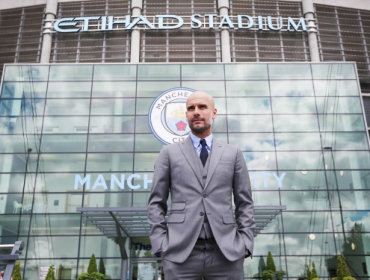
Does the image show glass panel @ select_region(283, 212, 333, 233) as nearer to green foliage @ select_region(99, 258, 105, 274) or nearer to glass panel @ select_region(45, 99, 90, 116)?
green foliage @ select_region(99, 258, 105, 274)

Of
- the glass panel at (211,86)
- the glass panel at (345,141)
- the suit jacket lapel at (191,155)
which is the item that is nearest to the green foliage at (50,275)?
the glass panel at (211,86)

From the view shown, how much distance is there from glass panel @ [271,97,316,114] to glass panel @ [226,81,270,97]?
764 mm

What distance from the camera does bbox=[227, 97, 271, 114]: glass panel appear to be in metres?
22.3

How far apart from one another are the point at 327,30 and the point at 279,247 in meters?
15.4

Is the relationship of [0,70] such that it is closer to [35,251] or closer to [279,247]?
[35,251]

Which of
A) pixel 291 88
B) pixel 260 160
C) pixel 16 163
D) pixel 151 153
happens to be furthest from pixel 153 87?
pixel 16 163

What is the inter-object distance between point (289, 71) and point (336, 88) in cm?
283

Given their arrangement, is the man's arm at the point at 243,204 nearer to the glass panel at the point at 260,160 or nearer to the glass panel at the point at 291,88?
the glass panel at the point at 260,160

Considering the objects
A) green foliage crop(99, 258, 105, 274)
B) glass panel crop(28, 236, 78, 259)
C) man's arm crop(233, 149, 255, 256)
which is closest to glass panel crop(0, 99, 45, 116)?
glass panel crop(28, 236, 78, 259)

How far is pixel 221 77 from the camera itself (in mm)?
23047

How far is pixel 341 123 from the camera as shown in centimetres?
2209

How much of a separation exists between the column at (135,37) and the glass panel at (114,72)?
1.75 metres

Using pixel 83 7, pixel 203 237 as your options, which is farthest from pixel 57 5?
pixel 203 237

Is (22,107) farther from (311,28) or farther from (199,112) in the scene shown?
(199,112)
